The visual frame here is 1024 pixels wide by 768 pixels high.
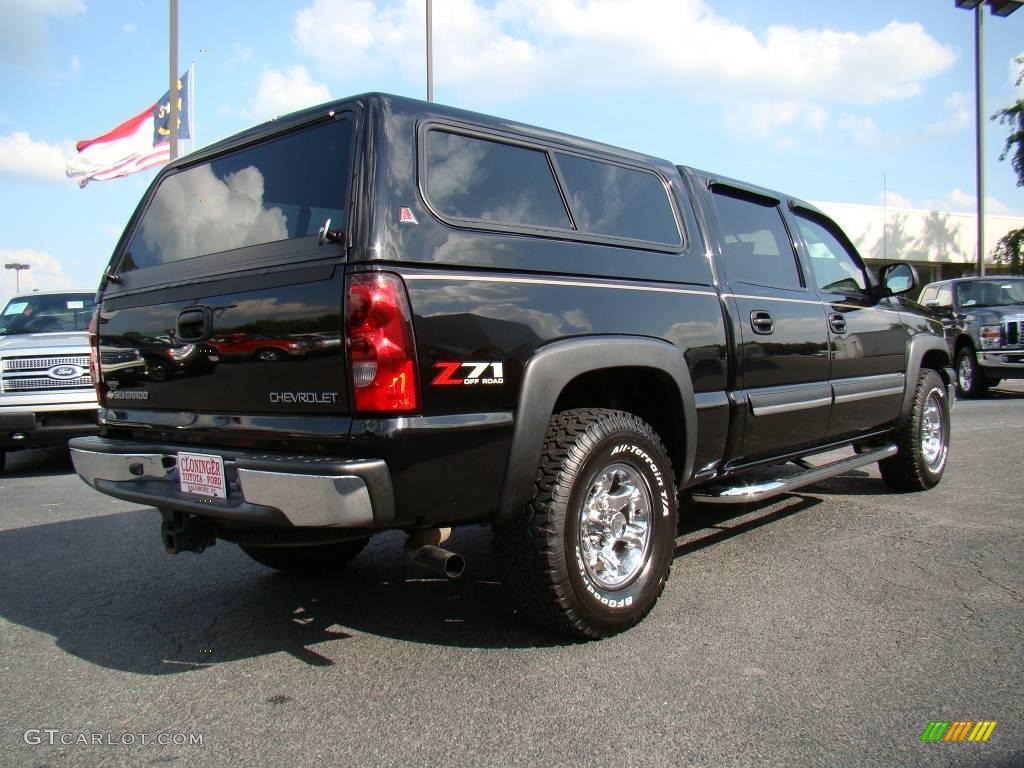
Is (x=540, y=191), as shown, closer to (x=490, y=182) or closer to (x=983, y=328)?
(x=490, y=182)

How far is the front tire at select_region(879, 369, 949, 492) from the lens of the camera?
566cm

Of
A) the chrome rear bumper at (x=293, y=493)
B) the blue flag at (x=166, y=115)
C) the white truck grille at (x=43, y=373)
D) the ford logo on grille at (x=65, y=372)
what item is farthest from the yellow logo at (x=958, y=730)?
the blue flag at (x=166, y=115)

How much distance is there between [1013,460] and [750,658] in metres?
5.32

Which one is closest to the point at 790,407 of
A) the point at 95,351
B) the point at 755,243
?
the point at 755,243

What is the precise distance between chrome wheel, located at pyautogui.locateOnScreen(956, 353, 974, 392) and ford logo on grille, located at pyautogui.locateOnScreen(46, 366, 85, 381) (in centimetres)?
1250

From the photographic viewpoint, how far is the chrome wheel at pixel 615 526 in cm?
323

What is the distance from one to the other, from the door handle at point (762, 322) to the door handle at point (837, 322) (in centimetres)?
71

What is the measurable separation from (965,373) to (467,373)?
1278cm

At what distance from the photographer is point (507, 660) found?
10.0ft

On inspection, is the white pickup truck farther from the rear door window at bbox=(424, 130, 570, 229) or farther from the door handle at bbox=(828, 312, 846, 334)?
the door handle at bbox=(828, 312, 846, 334)

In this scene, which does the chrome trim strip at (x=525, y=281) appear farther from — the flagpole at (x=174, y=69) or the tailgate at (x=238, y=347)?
A: the flagpole at (x=174, y=69)

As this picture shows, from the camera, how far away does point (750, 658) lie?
3.03 metres

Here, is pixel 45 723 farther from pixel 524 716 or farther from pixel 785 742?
pixel 785 742

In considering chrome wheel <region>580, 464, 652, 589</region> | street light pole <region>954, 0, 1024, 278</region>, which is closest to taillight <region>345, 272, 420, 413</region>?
chrome wheel <region>580, 464, 652, 589</region>
